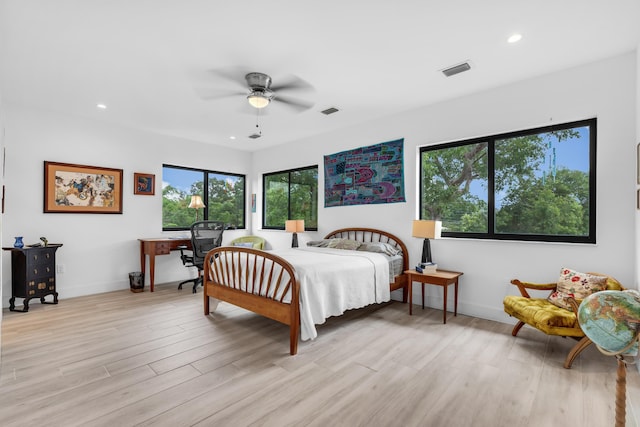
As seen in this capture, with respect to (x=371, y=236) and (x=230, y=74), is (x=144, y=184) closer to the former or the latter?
(x=230, y=74)

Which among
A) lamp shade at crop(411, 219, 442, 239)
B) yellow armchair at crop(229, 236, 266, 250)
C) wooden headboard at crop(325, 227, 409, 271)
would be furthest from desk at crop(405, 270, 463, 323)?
yellow armchair at crop(229, 236, 266, 250)

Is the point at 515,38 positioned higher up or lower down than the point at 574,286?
higher up

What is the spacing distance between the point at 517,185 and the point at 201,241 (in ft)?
14.2

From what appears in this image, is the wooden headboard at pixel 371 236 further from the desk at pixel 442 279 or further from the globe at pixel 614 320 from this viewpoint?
the globe at pixel 614 320

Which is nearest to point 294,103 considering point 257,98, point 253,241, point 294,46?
point 257,98

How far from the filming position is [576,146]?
3207 mm

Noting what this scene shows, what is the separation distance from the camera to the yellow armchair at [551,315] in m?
2.45

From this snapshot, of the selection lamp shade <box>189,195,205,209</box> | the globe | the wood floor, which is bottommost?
the wood floor

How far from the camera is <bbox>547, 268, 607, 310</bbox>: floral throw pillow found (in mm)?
2680

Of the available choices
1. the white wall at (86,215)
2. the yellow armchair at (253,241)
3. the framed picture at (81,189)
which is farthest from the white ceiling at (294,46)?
the yellow armchair at (253,241)

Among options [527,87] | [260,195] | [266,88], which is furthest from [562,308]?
[260,195]

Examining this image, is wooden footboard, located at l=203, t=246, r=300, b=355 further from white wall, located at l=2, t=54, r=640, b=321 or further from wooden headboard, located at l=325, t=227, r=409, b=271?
white wall, located at l=2, t=54, r=640, b=321

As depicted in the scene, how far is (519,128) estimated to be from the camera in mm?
3443

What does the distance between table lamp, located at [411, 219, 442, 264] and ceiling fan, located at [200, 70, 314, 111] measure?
80.0 inches
